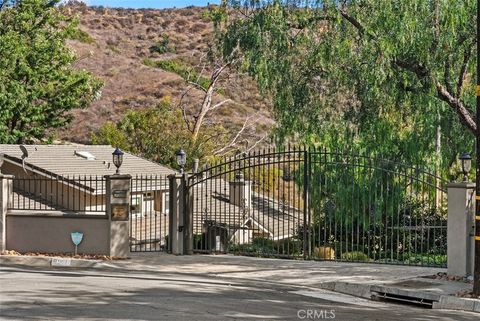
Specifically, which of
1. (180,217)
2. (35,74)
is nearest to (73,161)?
(35,74)

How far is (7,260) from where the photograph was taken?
1980 centimetres

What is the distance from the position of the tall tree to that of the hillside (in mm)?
6336

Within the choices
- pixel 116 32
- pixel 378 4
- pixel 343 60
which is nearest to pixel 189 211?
pixel 343 60

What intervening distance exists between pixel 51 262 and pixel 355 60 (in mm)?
9525

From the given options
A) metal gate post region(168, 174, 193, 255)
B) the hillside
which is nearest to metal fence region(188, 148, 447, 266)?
metal gate post region(168, 174, 193, 255)

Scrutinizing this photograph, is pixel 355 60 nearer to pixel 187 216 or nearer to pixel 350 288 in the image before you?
pixel 187 216

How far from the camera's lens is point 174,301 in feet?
42.3

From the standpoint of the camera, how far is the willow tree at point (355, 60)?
20094 millimetres

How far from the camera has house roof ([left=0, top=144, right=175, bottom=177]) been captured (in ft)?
98.6

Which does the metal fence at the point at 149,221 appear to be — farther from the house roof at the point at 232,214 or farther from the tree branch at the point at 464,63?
the tree branch at the point at 464,63

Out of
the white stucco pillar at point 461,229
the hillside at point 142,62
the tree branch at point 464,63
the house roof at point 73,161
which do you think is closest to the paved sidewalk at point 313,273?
the white stucco pillar at point 461,229

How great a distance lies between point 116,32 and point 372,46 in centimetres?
9337

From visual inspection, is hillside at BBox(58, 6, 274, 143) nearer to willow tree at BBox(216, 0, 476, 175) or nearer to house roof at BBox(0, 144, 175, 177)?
house roof at BBox(0, 144, 175, 177)

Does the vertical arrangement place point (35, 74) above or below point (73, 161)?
above
